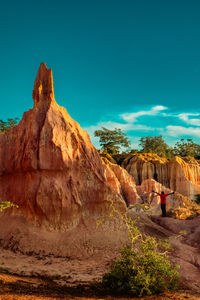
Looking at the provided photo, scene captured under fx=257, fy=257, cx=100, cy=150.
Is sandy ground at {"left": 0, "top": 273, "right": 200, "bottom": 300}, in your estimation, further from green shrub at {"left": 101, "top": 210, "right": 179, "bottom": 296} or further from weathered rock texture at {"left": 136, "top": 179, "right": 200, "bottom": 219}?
weathered rock texture at {"left": 136, "top": 179, "right": 200, "bottom": 219}

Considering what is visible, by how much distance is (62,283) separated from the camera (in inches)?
262

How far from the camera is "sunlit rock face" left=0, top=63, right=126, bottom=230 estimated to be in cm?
990

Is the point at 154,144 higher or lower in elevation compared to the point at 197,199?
higher

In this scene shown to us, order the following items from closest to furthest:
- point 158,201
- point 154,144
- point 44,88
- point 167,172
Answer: point 44,88
point 158,201
point 167,172
point 154,144

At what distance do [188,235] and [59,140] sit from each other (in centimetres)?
823

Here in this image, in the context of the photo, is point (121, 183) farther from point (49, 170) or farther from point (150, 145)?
point (150, 145)

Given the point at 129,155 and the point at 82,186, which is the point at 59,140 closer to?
the point at 82,186

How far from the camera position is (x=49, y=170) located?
10250mm

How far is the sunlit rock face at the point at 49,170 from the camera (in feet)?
32.5

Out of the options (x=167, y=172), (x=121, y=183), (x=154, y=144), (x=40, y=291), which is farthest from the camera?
(x=154, y=144)

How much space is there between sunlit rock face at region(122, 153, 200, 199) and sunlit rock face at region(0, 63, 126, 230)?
2184 cm

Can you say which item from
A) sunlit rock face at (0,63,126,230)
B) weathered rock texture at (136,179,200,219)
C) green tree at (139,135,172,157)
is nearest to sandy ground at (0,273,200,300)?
sunlit rock face at (0,63,126,230)

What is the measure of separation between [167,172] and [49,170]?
25.0 metres

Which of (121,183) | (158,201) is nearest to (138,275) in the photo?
(158,201)
